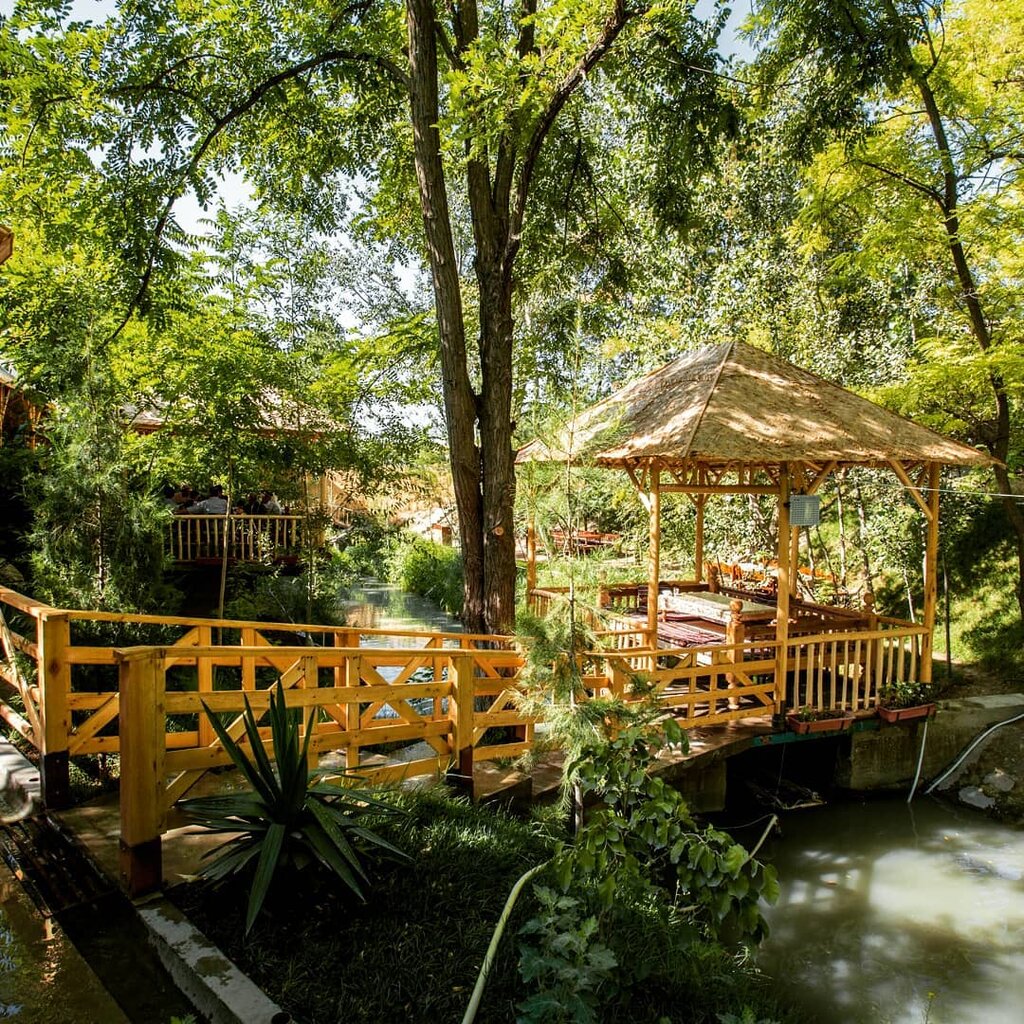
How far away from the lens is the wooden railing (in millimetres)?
11305

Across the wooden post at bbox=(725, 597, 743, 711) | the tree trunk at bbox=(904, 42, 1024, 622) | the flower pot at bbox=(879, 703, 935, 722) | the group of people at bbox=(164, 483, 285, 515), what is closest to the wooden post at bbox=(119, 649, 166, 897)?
the wooden post at bbox=(725, 597, 743, 711)

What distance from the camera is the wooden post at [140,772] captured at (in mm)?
3053

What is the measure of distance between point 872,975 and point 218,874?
4392 mm

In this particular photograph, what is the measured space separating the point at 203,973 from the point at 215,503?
10.7 metres

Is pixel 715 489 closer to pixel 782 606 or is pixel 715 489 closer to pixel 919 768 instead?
pixel 782 606

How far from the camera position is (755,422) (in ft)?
22.6

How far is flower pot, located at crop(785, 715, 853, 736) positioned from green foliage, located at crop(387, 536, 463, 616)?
10947 mm

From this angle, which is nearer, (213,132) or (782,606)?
(213,132)

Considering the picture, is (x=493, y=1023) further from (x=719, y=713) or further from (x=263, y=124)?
(x=263, y=124)

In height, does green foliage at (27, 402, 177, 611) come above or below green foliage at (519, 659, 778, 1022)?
above

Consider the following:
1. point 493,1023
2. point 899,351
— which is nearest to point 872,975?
point 493,1023

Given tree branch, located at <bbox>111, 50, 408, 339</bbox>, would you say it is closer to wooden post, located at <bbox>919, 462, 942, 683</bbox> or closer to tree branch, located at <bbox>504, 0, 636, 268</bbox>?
tree branch, located at <bbox>504, 0, 636, 268</bbox>

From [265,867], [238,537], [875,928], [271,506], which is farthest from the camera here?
[271,506]

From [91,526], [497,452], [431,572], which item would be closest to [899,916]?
[497,452]
